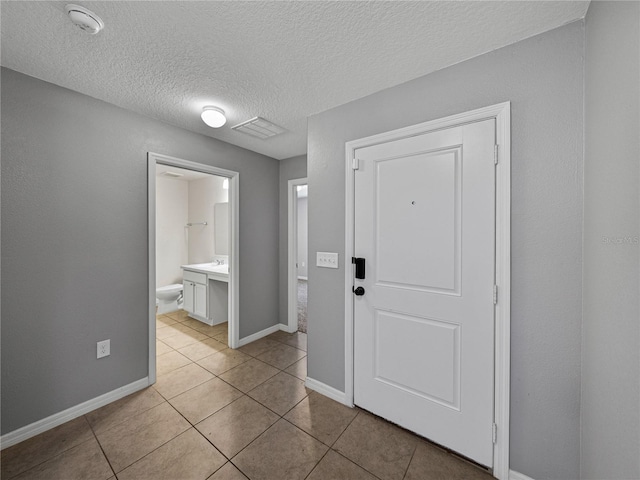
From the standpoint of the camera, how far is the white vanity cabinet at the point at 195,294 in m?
3.60

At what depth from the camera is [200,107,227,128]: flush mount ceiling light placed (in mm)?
2021

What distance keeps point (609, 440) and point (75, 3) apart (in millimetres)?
2865

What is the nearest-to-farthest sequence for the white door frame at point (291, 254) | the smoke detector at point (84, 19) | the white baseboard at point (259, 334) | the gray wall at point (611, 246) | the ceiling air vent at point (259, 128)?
the gray wall at point (611, 246) < the smoke detector at point (84, 19) < the ceiling air vent at point (259, 128) < the white baseboard at point (259, 334) < the white door frame at point (291, 254)

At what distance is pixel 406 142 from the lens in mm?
1649

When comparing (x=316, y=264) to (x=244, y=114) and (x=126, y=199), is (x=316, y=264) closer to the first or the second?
(x=244, y=114)

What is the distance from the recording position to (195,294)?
373cm

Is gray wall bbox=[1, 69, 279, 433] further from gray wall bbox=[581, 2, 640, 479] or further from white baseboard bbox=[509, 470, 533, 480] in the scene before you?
gray wall bbox=[581, 2, 640, 479]

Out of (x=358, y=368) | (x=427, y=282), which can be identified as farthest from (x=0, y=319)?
(x=427, y=282)

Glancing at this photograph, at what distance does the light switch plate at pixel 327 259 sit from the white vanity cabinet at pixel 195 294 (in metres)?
2.22

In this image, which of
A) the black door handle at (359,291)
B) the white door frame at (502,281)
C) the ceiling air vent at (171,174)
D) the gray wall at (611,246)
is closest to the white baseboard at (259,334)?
the black door handle at (359,291)

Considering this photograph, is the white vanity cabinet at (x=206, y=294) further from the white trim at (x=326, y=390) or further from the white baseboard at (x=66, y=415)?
the white trim at (x=326, y=390)

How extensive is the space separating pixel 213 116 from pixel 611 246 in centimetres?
250

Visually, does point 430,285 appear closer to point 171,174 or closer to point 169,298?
point 169,298

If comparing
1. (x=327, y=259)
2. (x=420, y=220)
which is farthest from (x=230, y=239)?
(x=420, y=220)
